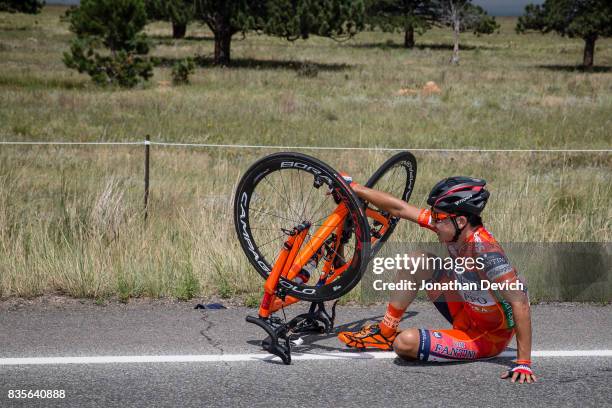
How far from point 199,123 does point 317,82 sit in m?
14.0

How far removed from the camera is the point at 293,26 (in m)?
39.7

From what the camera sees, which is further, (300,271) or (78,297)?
(78,297)

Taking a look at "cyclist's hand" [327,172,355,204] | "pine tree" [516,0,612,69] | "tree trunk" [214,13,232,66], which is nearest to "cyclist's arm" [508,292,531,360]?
"cyclist's hand" [327,172,355,204]

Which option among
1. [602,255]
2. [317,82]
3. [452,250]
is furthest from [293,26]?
[452,250]

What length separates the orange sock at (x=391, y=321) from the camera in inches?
192

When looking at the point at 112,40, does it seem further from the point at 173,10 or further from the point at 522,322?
the point at 522,322

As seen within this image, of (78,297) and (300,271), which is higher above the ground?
(300,271)

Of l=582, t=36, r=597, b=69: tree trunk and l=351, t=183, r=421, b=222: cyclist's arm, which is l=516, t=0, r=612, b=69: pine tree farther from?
l=351, t=183, r=421, b=222: cyclist's arm

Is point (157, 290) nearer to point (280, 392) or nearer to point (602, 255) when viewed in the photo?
point (280, 392)

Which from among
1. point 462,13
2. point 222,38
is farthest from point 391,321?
point 462,13

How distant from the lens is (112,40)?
1190 inches

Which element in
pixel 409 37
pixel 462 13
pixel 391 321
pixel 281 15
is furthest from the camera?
pixel 409 37

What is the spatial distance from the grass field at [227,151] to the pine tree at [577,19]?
2.11 meters

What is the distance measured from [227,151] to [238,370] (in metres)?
11.7
